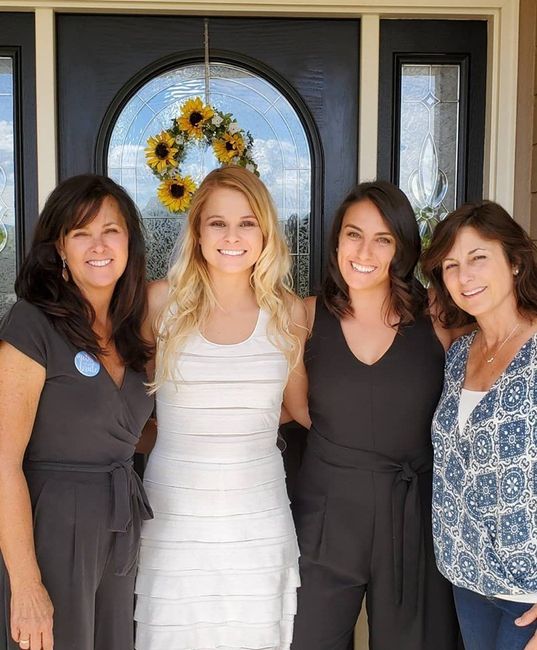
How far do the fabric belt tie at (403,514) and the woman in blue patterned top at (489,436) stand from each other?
0.57 feet

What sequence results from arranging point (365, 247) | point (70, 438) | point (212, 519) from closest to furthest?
point (70, 438) → point (212, 519) → point (365, 247)

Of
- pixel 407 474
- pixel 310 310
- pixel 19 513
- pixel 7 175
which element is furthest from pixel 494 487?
pixel 7 175

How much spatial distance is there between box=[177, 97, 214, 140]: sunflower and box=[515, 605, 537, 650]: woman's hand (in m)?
1.86

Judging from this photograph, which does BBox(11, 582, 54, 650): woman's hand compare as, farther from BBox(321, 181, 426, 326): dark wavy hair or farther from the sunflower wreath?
the sunflower wreath

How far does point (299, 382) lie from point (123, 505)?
643mm

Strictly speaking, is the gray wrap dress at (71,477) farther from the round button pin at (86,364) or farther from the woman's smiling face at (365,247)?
the woman's smiling face at (365,247)

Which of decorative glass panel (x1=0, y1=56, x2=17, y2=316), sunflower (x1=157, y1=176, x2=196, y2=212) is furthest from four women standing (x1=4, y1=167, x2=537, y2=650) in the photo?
decorative glass panel (x1=0, y1=56, x2=17, y2=316)

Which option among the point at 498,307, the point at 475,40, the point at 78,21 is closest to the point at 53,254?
the point at 498,307

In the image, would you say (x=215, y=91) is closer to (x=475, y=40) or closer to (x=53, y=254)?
(x=475, y=40)

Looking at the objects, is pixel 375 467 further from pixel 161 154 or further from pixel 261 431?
pixel 161 154

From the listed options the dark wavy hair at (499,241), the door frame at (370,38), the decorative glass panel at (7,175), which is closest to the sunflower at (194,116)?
the door frame at (370,38)

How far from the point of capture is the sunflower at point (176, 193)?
2.70 meters

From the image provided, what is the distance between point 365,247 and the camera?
2.07 m

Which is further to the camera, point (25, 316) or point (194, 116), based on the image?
point (194, 116)
